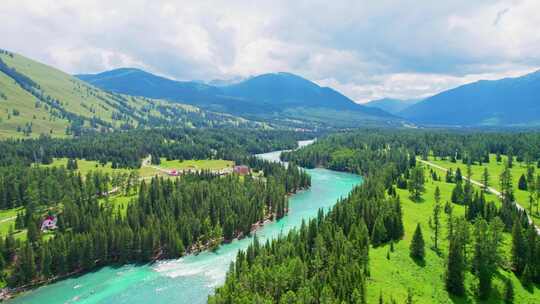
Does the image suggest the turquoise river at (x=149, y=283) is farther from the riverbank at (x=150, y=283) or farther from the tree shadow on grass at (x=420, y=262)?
the tree shadow on grass at (x=420, y=262)

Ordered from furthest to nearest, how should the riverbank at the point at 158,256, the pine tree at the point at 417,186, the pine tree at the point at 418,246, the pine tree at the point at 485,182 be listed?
the pine tree at the point at 485,182 < the pine tree at the point at 417,186 < the riverbank at the point at 158,256 < the pine tree at the point at 418,246

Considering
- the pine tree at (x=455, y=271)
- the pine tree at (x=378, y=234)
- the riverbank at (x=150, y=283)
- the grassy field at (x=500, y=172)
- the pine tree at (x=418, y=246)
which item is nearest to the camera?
the pine tree at (x=455, y=271)

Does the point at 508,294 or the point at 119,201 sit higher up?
the point at 119,201

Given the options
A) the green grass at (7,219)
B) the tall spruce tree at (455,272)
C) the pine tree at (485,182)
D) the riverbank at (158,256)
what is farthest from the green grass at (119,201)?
the pine tree at (485,182)

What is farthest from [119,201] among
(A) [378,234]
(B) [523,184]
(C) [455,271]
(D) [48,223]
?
(B) [523,184]

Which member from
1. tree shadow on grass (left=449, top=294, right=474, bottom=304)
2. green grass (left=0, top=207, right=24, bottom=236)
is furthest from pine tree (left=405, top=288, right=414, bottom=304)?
green grass (left=0, top=207, right=24, bottom=236)

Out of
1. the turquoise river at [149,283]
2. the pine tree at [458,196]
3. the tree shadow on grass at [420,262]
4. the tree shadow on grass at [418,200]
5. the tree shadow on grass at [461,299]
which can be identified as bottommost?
the turquoise river at [149,283]

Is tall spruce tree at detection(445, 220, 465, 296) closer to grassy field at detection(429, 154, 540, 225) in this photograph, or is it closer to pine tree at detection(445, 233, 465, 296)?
pine tree at detection(445, 233, 465, 296)

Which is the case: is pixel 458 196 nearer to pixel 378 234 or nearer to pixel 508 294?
pixel 378 234
